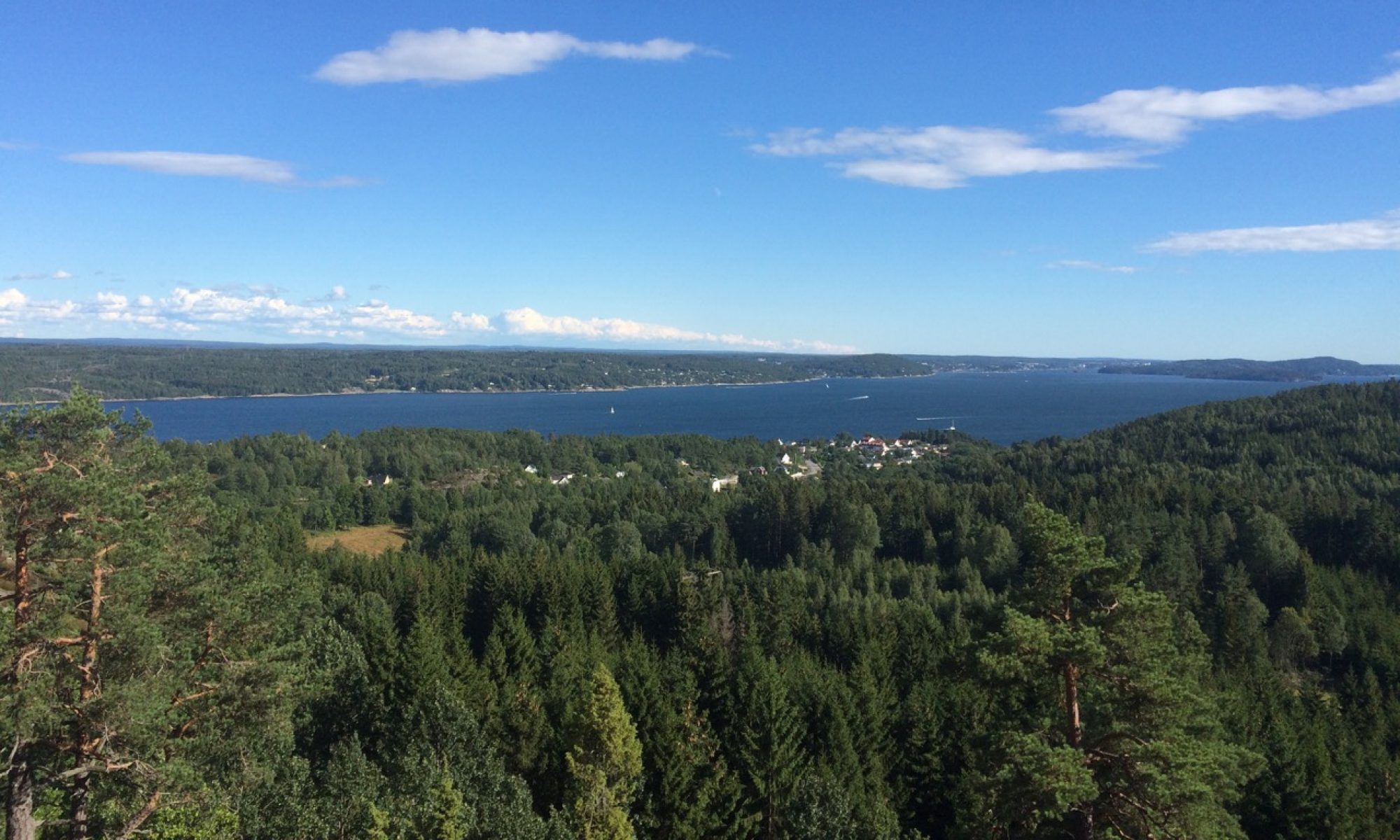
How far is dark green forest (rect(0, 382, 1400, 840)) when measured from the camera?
910 centimetres

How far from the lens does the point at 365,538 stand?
180ft

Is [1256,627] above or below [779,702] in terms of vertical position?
below

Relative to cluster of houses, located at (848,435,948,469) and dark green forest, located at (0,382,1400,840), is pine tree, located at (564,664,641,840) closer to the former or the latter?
dark green forest, located at (0,382,1400,840)

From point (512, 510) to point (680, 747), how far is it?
143ft

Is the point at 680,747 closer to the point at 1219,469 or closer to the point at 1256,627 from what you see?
the point at 1256,627

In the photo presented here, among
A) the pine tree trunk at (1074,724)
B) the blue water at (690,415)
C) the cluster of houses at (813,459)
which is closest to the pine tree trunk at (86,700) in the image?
the pine tree trunk at (1074,724)

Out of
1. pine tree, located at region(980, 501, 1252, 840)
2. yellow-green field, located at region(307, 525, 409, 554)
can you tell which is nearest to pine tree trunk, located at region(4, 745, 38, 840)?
pine tree, located at region(980, 501, 1252, 840)

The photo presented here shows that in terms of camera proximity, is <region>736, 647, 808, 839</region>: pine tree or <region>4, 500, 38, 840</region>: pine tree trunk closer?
<region>4, 500, 38, 840</region>: pine tree trunk

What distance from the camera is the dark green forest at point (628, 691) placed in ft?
29.9

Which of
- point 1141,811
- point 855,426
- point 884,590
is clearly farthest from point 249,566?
point 855,426

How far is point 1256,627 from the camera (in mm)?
35594

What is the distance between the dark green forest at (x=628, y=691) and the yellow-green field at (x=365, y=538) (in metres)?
10.6

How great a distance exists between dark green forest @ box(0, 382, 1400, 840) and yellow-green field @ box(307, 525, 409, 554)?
1062 centimetres

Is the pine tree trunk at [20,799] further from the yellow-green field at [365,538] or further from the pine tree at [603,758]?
the yellow-green field at [365,538]
